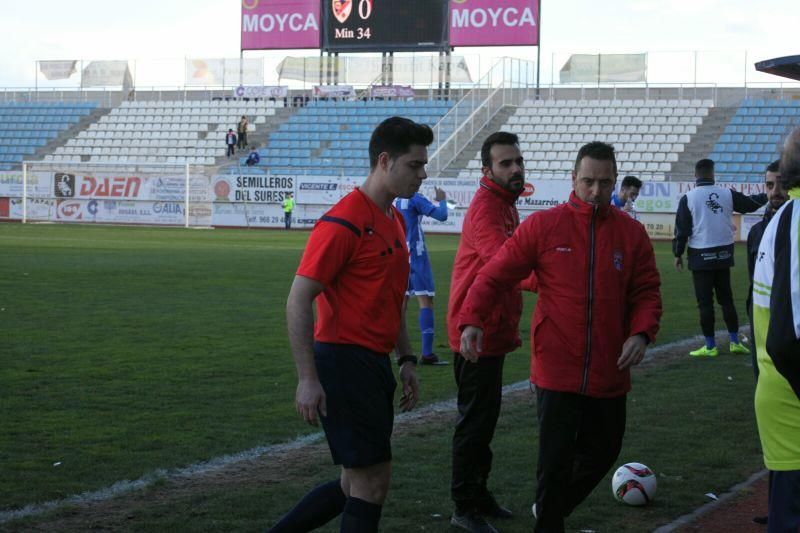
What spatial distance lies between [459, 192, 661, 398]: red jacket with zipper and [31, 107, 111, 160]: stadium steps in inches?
1987

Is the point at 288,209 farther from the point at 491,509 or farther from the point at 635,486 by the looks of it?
the point at 491,509

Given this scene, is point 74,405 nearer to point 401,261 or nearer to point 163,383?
point 163,383

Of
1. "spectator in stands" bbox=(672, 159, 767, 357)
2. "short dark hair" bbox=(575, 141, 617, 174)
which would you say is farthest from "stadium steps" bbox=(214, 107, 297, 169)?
"short dark hair" bbox=(575, 141, 617, 174)

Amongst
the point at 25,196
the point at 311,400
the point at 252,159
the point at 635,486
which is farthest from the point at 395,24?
the point at 311,400

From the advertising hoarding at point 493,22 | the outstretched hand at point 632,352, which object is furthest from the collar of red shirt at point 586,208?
the advertising hoarding at point 493,22

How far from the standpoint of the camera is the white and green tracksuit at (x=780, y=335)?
3.38 metres

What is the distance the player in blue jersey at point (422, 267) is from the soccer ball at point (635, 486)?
5.06 meters

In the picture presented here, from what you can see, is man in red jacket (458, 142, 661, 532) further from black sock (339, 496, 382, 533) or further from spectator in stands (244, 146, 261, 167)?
spectator in stands (244, 146, 261, 167)

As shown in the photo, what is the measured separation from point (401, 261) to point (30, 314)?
434 inches

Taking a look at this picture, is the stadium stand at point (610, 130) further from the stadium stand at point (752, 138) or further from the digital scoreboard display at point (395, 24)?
the digital scoreboard display at point (395, 24)

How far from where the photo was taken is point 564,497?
497 centimetres

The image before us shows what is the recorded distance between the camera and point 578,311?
16.1ft

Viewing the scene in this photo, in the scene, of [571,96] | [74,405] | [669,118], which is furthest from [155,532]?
[571,96]

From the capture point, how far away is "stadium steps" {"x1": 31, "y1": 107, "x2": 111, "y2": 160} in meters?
52.8
